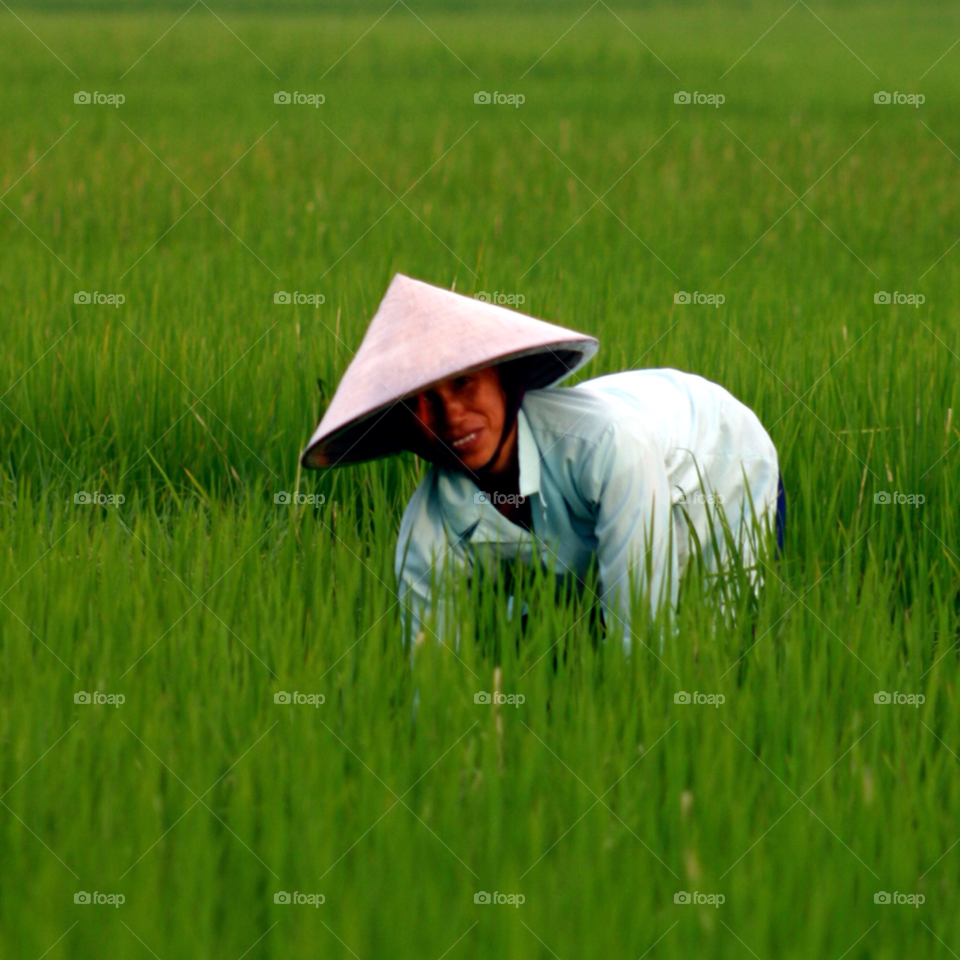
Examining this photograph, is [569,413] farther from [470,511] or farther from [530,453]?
[470,511]

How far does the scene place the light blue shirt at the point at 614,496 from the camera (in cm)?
180

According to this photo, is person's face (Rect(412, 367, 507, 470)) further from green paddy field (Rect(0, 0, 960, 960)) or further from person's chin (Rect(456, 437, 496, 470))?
green paddy field (Rect(0, 0, 960, 960))

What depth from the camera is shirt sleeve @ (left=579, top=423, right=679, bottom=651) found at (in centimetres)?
177

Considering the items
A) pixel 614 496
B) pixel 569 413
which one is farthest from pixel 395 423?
pixel 614 496

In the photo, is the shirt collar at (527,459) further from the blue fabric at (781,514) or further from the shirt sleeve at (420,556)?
the blue fabric at (781,514)

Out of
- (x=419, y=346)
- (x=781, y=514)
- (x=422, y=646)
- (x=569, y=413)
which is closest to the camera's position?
(x=422, y=646)

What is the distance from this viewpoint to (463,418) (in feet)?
5.94

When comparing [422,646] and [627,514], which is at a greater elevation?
[627,514]

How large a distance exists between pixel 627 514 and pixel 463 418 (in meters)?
0.30

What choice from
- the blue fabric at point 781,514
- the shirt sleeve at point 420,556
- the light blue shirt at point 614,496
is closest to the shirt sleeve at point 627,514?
the light blue shirt at point 614,496

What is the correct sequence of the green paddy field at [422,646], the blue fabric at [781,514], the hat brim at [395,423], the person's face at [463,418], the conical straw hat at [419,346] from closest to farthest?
the green paddy field at [422,646] → the conical straw hat at [419,346] → the person's face at [463,418] → the hat brim at [395,423] → the blue fabric at [781,514]

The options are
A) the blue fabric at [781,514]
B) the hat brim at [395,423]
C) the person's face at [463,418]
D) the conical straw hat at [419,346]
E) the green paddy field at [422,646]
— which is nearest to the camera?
the green paddy field at [422,646]

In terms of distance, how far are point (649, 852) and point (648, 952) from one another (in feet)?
0.44

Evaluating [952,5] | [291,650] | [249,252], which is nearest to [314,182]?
[249,252]
